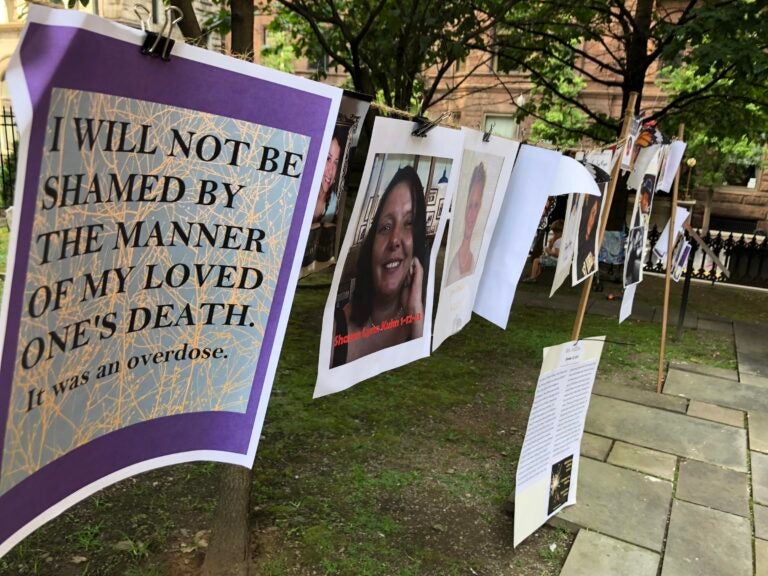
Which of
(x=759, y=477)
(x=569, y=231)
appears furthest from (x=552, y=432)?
(x=759, y=477)

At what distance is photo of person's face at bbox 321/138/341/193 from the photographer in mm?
1748

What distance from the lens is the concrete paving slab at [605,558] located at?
2736 mm

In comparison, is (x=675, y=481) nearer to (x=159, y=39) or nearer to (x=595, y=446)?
(x=595, y=446)

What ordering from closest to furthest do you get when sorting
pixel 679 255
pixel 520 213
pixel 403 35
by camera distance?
1. pixel 520 213
2. pixel 679 255
3. pixel 403 35

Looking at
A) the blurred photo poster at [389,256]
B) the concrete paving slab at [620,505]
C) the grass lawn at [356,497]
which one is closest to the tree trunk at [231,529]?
the grass lawn at [356,497]

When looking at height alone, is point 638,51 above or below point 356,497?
above

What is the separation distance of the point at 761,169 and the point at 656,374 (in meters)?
20.2

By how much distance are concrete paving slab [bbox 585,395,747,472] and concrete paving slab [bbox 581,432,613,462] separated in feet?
0.32

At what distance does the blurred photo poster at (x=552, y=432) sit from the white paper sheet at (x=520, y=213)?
Answer: 1.11 feet

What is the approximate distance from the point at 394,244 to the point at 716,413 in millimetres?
3884

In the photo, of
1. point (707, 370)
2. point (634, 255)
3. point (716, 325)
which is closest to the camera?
point (634, 255)

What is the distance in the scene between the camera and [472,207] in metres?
2.32

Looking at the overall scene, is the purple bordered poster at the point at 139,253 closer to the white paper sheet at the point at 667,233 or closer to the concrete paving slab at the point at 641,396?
the concrete paving slab at the point at 641,396

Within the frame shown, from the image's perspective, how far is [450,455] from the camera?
12.3 ft
